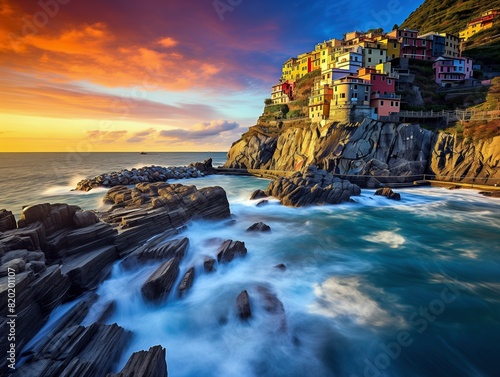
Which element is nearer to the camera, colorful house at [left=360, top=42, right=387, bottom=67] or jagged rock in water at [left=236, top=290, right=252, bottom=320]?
jagged rock in water at [left=236, top=290, right=252, bottom=320]

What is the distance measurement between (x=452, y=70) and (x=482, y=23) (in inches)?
2099

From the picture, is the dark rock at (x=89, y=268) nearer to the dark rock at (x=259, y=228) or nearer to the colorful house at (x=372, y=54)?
the dark rock at (x=259, y=228)

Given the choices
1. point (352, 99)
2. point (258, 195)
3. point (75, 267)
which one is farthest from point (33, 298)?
point (352, 99)

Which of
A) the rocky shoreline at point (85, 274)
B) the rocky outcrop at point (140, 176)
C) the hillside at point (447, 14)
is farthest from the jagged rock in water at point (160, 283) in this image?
the hillside at point (447, 14)

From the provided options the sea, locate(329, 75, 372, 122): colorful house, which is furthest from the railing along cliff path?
the sea

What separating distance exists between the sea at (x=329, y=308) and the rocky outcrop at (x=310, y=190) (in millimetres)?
9349

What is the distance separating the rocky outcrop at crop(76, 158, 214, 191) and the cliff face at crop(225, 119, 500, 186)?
2682 cm

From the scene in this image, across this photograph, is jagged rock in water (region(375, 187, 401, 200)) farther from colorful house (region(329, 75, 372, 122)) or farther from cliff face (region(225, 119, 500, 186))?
colorful house (region(329, 75, 372, 122))

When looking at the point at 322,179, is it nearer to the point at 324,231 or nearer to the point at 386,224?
the point at 386,224

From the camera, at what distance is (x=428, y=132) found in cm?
4662

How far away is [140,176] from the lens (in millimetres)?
53188

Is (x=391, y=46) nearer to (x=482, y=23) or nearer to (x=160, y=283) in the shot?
(x=482, y=23)

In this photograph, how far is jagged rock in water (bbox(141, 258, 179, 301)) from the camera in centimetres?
1173

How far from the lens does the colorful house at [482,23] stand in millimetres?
92250
